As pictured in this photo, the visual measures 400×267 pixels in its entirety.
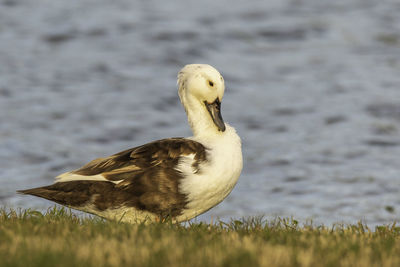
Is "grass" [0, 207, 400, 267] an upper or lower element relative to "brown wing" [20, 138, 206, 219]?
lower

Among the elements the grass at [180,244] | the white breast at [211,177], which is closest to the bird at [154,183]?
the white breast at [211,177]

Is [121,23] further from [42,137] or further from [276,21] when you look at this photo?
[42,137]

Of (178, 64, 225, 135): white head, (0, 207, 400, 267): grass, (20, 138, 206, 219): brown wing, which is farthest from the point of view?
(178, 64, 225, 135): white head

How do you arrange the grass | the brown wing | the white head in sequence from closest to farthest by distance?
the grass → the brown wing → the white head

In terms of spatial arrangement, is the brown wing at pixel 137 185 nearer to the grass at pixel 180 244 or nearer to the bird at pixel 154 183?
the bird at pixel 154 183

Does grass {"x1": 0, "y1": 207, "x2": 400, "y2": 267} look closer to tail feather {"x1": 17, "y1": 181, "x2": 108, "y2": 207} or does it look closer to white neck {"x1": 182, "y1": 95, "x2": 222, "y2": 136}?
tail feather {"x1": 17, "y1": 181, "x2": 108, "y2": 207}

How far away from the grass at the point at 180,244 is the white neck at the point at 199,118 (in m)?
1.29

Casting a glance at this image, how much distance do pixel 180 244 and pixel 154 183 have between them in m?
1.68

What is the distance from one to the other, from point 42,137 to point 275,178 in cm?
506

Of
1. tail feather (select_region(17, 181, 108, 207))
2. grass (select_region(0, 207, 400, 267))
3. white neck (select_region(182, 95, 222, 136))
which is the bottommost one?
grass (select_region(0, 207, 400, 267))

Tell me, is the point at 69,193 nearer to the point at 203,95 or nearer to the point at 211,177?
the point at 211,177

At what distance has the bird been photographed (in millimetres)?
7598

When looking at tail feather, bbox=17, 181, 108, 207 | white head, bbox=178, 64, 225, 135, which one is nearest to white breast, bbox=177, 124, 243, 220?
white head, bbox=178, 64, 225, 135

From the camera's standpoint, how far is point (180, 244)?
19.6ft
